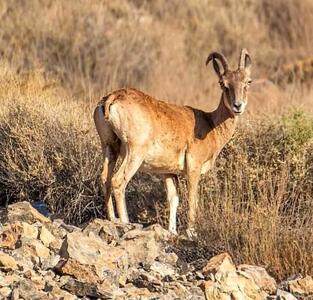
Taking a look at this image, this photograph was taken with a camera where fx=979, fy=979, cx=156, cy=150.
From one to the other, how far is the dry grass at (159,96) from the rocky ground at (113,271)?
0.72 meters

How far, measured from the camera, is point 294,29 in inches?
1224

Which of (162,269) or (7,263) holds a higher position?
(7,263)

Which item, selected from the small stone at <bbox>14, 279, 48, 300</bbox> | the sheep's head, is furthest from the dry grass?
the small stone at <bbox>14, 279, 48, 300</bbox>

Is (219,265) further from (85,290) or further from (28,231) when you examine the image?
(28,231)

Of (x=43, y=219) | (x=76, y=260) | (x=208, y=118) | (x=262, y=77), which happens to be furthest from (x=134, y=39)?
(x=76, y=260)

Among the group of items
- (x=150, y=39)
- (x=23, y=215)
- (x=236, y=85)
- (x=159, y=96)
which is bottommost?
(x=159, y=96)

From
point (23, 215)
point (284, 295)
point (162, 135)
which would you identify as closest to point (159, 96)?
point (162, 135)

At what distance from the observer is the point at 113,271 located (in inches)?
355

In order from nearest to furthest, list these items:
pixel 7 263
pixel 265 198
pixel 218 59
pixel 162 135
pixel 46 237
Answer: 1. pixel 7 263
2. pixel 46 237
3. pixel 265 198
4. pixel 162 135
5. pixel 218 59

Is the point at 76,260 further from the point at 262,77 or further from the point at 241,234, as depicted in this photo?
the point at 262,77

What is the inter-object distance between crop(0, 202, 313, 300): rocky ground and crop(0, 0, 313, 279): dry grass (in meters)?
0.72

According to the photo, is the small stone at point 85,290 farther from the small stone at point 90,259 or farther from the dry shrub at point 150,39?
the dry shrub at point 150,39

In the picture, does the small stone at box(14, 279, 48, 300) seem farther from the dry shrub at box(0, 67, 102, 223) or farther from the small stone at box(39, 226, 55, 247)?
the dry shrub at box(0, 67, 102, 223)

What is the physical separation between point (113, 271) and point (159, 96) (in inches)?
535
